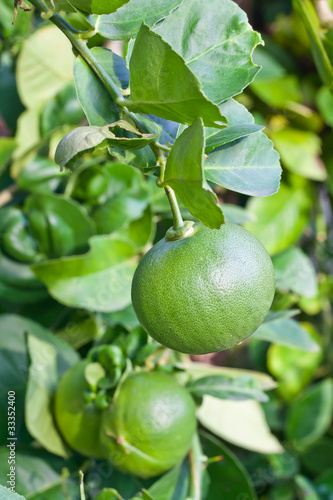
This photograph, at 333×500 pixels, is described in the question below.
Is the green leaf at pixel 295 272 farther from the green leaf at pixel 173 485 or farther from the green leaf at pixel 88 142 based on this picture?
the green leaf at pixel 88 142

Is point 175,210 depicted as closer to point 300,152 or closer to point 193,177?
point 193,177

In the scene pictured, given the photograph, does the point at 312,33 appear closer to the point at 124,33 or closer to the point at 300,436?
the point at 124,33

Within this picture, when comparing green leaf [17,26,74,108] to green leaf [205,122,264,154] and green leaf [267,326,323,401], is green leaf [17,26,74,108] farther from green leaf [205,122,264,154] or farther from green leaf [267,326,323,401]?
green leaf [267,326,323,401]

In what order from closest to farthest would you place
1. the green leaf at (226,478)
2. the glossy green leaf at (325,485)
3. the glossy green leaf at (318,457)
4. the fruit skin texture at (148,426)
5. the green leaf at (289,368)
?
the fruit skin texture at (148,426)
the green leaf at (226,478)
the glossy green leaf at (325,485)
the glossy green leaf at (318,457)
the green leaf at (289,368)

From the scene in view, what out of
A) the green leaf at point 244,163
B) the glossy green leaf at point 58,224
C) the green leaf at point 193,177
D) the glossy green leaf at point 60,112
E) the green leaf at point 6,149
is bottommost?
the glossy green leaf at point 58,224

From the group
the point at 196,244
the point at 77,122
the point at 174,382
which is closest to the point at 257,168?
the point at 196,244

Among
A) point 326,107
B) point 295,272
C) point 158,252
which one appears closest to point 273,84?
point 326,107

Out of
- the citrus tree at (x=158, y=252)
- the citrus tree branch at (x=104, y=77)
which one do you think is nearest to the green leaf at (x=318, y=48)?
the citrus tree at (x=158, y=252)
